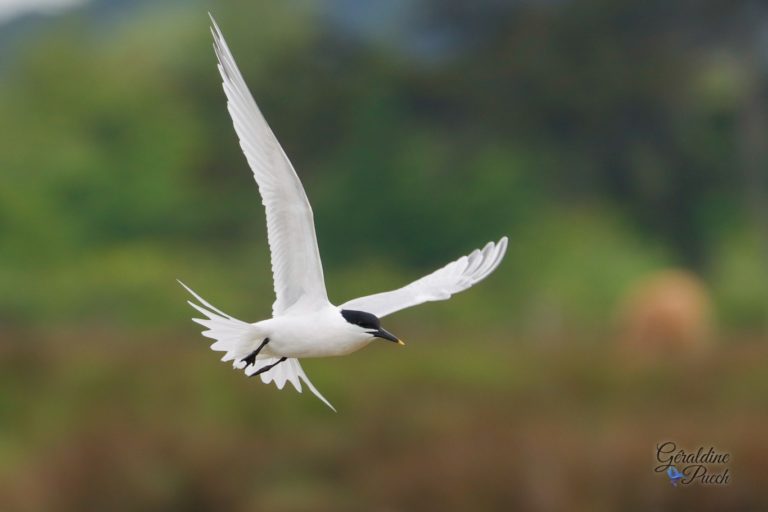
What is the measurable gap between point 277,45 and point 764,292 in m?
11.9

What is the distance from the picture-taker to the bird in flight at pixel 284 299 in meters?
6.16

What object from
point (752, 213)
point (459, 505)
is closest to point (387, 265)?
point (752, 213)

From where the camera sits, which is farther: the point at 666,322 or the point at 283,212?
the point at 666,322

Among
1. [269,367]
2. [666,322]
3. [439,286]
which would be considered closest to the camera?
[269,367]

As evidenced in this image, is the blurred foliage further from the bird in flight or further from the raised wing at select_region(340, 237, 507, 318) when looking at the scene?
the bird in flight

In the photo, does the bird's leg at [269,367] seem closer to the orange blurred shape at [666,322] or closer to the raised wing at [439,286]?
the raised wing at [439,286]

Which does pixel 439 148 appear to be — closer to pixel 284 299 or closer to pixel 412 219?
pixel 412 219

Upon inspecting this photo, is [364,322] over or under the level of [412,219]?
under

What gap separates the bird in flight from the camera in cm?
616

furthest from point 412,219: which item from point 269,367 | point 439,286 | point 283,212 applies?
point 283,212

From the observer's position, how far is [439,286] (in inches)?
277

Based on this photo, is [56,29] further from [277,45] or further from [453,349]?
[453,349]

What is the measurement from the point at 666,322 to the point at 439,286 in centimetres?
1206

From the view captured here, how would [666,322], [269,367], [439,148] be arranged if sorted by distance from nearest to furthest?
1. [269,367]
2. [666,322]
3. [439,148]
